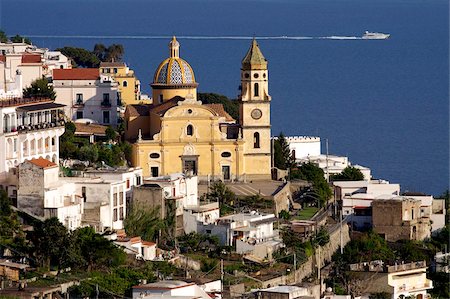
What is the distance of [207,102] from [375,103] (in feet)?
109

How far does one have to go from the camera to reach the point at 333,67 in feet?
411

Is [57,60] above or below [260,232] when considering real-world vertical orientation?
above

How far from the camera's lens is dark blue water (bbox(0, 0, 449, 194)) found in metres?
77.5

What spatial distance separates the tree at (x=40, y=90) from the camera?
52631mm

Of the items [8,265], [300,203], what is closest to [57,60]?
[300,203]

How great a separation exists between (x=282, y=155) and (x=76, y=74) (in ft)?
19.3

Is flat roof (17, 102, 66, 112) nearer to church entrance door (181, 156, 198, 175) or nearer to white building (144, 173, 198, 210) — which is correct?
white building (144, 173, 198, 210)

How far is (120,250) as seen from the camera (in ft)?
140

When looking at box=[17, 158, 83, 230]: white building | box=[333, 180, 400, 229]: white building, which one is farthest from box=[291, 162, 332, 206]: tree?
box=[17, 158, 83, 230]: white building

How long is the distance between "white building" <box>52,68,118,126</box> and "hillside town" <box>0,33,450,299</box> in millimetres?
37

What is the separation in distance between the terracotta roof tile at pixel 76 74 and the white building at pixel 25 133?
935 cm

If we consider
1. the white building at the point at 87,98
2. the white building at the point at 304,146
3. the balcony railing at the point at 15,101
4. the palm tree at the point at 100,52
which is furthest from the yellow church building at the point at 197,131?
the palm tree at the point at 100,52

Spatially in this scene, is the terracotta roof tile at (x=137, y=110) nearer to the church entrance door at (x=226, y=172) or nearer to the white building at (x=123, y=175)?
the church entrance door at (x=226, y=172)

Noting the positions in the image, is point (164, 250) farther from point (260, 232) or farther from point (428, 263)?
point (428, 263)
